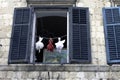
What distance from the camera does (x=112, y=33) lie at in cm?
1066

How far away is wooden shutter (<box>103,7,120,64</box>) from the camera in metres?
10.3

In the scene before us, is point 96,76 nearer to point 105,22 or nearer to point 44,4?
point 105,22

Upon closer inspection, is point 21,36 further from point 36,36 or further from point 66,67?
point 66,67

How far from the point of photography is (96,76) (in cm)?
997

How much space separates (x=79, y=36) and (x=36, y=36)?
1.37 metres

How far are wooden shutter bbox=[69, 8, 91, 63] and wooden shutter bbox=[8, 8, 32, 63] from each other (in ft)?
4.17

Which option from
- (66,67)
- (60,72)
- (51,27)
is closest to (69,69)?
(66,67)

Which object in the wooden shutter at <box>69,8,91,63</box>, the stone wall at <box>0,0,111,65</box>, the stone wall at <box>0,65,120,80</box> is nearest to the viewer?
the stone wall at <box>0,65,120,80</box>

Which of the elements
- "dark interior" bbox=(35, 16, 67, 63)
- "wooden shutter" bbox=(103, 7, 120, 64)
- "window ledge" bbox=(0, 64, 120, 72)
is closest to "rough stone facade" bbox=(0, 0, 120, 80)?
"window ledge" bbox=(0, 64, 120, 72)

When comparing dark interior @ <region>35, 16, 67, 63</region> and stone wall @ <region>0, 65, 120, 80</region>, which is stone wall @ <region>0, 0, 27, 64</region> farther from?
dark interior @ <region>35, 16, 67, 63</region>

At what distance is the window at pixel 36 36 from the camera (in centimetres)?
1032

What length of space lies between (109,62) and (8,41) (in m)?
3.07

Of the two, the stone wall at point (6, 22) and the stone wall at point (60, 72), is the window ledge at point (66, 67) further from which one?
the stone wall at point (6, 22)

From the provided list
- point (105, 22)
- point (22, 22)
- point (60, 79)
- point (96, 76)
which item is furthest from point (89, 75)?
point (22, 22)
